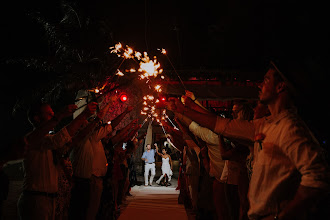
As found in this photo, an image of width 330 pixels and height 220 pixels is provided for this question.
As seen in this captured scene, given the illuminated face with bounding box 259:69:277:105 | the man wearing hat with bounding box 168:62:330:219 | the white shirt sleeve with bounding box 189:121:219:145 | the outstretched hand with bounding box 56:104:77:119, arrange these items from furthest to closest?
the white shirt sleeve with bounding box 189:121:219:145 < the outstretched hand with bounding box 56:104:77:119 < the illuminated face with bounding box 259:69:277:105 < the man wearing hat with bounding box 168:62:330:219

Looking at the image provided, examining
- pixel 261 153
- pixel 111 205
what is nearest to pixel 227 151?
pixel 261 153

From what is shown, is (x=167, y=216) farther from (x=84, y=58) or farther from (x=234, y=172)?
(x=84, y=58)

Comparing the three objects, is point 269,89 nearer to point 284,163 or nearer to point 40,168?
point 284,163

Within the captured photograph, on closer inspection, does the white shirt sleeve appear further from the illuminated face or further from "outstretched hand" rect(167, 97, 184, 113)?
the illuminated face

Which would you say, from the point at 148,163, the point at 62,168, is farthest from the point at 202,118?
the point at 148,163

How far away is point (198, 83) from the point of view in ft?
39.6

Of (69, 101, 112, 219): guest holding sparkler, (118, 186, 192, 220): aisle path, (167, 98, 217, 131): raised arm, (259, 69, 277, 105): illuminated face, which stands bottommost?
(118, 186, 192, 220): aisle path

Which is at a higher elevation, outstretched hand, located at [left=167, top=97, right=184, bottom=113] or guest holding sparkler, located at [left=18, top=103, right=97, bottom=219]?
outstretched hand, located at [left=167, top=97, right=184, bottom=113]

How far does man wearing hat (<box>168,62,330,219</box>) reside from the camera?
1816 millimetres

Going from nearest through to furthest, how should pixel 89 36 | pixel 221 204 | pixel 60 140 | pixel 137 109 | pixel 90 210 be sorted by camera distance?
pixel 60 140
pixel 221 204
pixel 90 210
pixel 89 36
pixel 137 109

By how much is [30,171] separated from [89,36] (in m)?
9.53

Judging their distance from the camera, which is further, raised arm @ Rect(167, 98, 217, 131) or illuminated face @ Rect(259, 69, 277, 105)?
raised arm @ Rect(167, 98, 217, 131)

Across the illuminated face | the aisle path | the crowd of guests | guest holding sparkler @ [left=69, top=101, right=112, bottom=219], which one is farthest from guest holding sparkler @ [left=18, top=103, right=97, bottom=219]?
the aisle path

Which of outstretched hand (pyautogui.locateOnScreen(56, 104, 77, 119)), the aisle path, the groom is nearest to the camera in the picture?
outstretched hand (pyautogui.locateOnScreen(56, 104, 77, 119))
